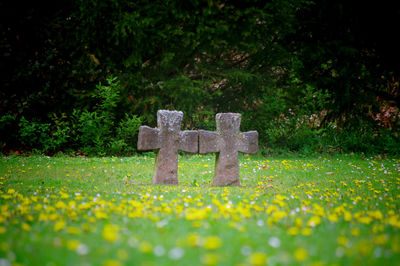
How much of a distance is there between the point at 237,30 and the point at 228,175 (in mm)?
6423

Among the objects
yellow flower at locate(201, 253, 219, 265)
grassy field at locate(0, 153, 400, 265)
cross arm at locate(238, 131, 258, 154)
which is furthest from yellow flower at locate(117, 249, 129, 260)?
cross arm at locate(238, 131, 258, 154)

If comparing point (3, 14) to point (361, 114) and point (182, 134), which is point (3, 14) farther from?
point (361, 114)

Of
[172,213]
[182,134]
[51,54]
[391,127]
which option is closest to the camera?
[172,213]

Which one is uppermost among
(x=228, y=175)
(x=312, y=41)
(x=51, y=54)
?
(x=312, y=41)

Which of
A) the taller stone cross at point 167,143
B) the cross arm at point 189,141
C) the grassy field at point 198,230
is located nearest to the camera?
the grassy field at point 198,230

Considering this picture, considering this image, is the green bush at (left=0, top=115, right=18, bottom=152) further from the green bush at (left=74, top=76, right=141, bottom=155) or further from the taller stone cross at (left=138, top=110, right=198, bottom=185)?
the taller stone cross at (left=138, top=110, right=198, bottom=185)

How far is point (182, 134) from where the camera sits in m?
6.46

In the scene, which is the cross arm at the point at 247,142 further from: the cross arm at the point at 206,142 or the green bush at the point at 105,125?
the green bush at the point at 105,125

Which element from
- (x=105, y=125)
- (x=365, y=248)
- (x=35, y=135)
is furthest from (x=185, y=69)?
(x=365, y=248)

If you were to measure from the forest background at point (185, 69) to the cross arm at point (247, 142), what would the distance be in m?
4.62

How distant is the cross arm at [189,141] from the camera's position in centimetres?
646

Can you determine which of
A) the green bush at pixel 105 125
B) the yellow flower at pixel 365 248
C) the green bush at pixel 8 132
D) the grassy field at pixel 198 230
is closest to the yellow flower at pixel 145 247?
the grassy field at pixel 198 230

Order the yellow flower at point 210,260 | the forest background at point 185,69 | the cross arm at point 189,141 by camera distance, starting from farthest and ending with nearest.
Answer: the forest background at point 185,69
the cross arm at point 189,141
the yellow flower at point 210,260

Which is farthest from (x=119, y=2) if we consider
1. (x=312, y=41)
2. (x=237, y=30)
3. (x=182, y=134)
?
(x=312, y=41)
